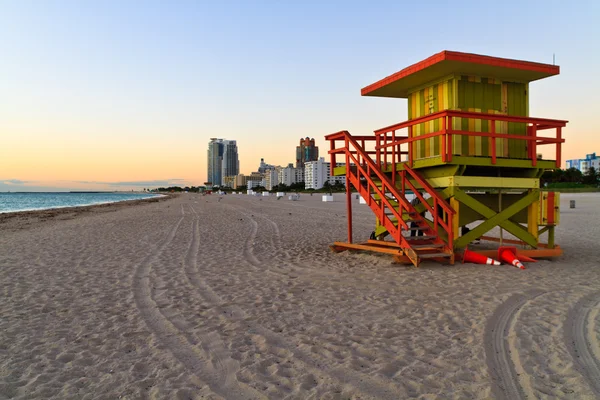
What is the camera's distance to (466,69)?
861 cm

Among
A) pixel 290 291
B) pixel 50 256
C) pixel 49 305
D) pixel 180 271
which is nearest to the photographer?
pixel 49 305

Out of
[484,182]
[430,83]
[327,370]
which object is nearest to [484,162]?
[484,182]

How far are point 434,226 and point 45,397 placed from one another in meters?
7.32

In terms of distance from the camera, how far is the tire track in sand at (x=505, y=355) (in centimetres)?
332

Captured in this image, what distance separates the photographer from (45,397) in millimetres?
3324

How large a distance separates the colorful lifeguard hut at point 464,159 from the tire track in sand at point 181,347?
15.9ft

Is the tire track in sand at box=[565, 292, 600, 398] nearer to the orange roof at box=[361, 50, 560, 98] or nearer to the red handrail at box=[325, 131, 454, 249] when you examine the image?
the red handrail at box=[325, 131, 454, 249]

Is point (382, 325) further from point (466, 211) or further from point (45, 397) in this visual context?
point (466, 211)

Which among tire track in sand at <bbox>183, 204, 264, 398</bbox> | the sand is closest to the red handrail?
the sand

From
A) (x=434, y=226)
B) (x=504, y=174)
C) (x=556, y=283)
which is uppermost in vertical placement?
(x=504, y=174)

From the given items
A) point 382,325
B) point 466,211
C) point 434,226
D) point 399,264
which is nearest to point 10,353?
point 382,325

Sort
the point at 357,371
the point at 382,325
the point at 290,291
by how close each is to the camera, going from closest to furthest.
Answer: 1. the point at 357,371
2. the point at 382,325
3. the point at 290,291

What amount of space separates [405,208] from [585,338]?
4560 mm

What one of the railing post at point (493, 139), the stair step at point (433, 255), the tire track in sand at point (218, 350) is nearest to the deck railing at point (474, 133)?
the railing post at point (493, 139)
